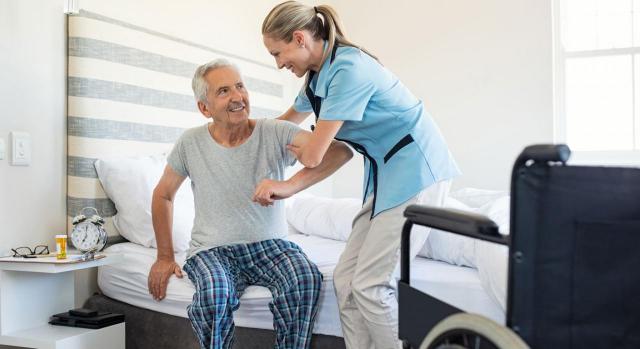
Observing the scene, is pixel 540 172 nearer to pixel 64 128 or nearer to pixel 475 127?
pixel 64 128

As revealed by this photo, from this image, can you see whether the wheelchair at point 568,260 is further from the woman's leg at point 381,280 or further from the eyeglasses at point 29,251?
the eyeglasses at point 29,251

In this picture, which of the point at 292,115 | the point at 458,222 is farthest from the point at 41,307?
the point at 458,222

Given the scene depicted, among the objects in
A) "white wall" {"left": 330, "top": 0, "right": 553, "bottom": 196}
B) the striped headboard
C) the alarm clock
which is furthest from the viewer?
"white wall" {"left": 330, "top": 0, "right": 553, "bottom": 196}

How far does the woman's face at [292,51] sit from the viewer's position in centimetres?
185

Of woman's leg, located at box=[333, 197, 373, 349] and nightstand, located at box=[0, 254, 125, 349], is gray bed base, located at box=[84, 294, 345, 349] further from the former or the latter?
woman's leg, located at box=[333, 197, 373, 349]

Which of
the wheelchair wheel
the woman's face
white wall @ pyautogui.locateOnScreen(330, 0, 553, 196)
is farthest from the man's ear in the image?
white wall @ pyautogui.locateOnScreen(330, 0, 553, 196)

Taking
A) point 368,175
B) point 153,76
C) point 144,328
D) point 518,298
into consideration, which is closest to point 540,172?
point 518,298

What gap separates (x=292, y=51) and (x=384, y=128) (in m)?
0.34

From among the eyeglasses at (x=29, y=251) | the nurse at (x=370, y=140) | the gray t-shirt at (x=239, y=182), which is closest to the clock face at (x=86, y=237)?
the eyeglasses at (x=29, y=251)

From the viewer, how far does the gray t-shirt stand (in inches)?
84.8

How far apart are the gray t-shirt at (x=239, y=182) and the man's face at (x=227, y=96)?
9 centimetres

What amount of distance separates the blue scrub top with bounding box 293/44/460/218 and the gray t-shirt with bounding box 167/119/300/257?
1.02 ft

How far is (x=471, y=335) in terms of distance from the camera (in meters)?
1.09

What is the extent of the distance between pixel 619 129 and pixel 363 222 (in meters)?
2.43
